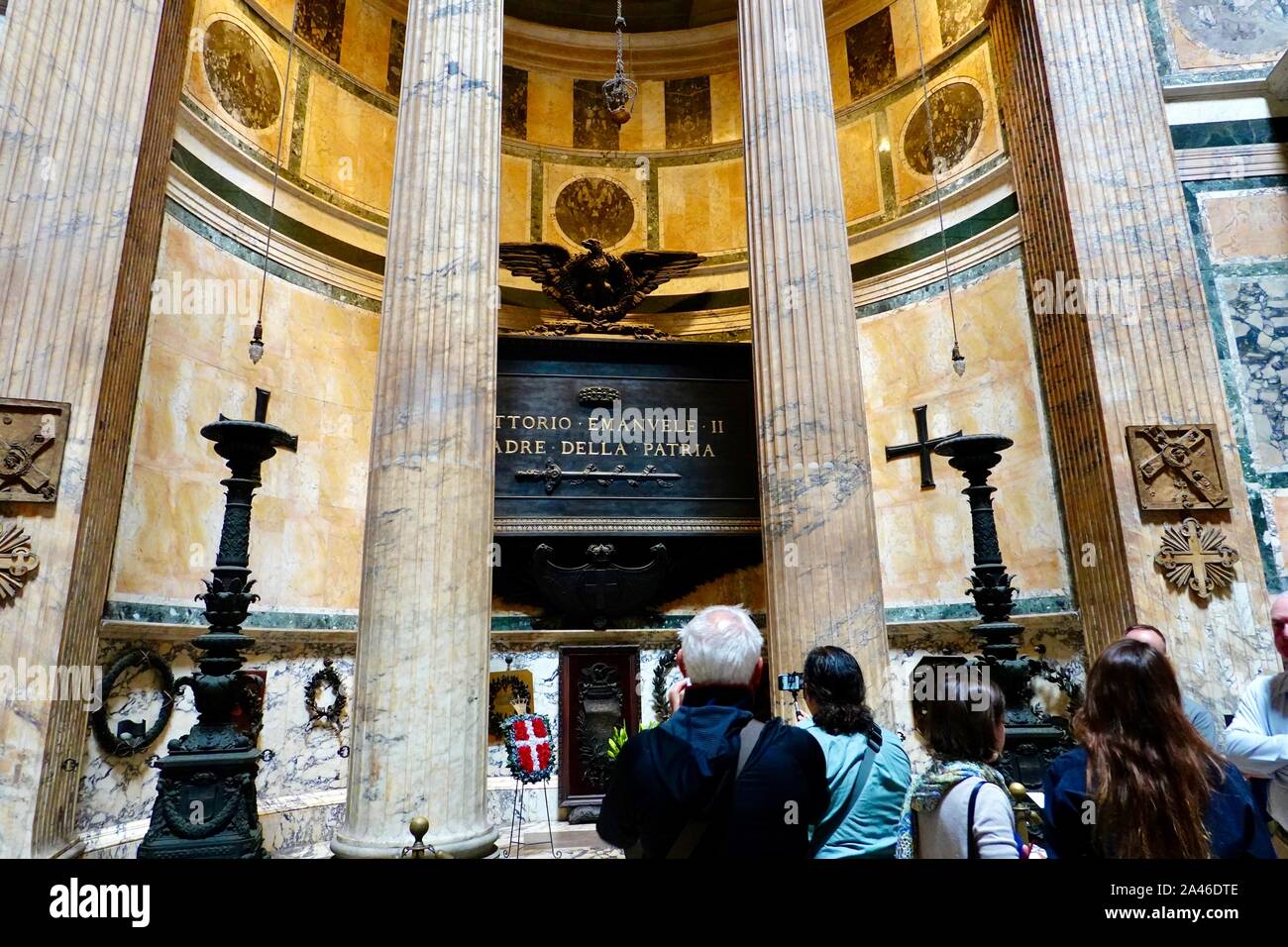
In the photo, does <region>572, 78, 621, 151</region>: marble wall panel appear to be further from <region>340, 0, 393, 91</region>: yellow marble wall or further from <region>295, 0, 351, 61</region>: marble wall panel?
<region>295, 0, 351, 61</region>: marble wall panel

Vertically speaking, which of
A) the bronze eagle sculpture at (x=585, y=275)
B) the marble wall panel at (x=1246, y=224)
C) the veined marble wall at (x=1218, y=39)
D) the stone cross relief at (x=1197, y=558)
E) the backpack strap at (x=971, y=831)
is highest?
the veined marble wall at (x=1218, y=39)

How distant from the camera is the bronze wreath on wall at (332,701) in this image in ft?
25.1

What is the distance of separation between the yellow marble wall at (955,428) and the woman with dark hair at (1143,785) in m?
5.99

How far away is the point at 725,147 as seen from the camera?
11.2 meters

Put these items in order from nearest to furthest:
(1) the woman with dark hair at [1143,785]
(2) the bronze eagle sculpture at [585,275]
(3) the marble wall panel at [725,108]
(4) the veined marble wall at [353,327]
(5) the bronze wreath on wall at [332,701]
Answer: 1. (1) the woman with dark hair at [1143,785]
2. (4) the veined marble wall at [353,327]
3. (5) the bronze wreath on wall at [332,701]
4. (2) the bronze eagle sculpture at [585,275]
5. (3) the marble wall panel at [725,108]

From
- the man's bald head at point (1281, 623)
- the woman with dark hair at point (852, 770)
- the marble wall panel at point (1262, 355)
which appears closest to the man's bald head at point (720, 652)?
the woman with dark hair at point (852, 770)

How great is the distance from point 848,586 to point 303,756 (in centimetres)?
572

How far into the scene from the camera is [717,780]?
5.76 feet

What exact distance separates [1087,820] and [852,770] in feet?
1.98

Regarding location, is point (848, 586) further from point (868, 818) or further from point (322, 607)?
point (322, 607)

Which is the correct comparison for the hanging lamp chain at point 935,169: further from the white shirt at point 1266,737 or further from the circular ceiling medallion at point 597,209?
the white shirt at point 1266,737

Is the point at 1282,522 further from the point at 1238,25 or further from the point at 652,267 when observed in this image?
the point at 652,267

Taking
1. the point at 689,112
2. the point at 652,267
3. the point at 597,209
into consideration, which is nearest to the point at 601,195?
the point at 597,209

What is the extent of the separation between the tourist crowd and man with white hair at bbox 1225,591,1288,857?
3.87 ft
